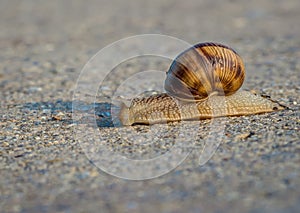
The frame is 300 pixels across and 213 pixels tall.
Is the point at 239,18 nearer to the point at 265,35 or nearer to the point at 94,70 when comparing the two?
the point at 265,35

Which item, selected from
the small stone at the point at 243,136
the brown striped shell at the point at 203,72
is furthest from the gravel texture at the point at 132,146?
the brown striped shell at the point at 203,72

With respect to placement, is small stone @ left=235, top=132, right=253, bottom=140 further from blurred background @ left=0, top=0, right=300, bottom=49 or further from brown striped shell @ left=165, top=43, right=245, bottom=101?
blurred background @ left=0, top=0, right=300, bottom=49

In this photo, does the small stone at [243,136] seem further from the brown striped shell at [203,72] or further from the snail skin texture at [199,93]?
the brown striped shell at [203,72]

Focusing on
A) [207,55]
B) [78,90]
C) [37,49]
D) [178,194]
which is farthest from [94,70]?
[178,194]

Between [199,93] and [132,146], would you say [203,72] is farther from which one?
[132,146]

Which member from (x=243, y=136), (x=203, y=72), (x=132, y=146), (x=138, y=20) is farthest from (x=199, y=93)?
(x=138, y=20)

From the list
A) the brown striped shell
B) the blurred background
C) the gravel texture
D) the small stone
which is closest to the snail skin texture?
the brown striped shell
